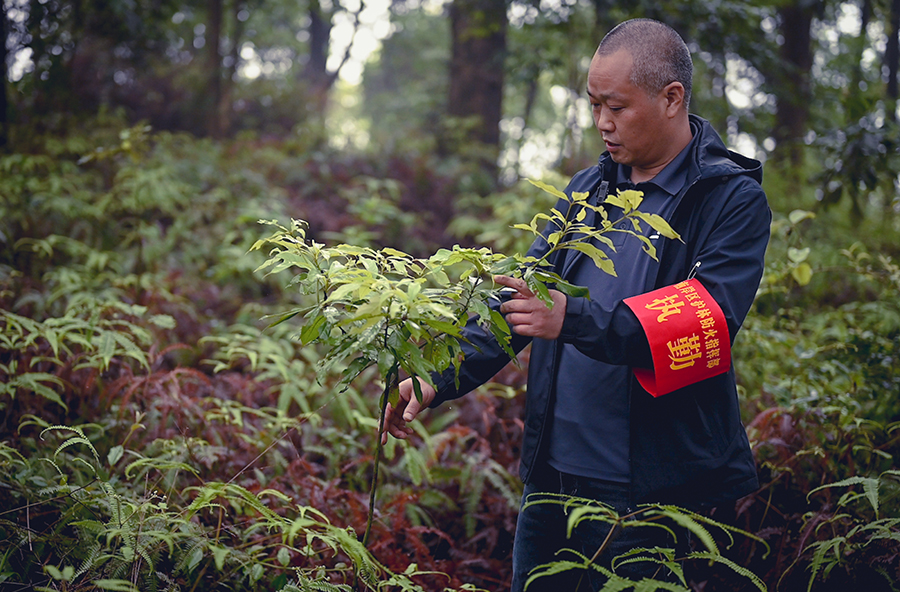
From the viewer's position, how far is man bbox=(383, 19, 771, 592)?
1.71 meters

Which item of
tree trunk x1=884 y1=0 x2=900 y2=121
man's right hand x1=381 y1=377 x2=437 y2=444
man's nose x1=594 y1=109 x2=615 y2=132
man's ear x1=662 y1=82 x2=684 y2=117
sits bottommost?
man's right hand x1=381 y1=377 x2=437 y2=444

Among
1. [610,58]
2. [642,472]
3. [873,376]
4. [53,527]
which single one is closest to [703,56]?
[873,376]

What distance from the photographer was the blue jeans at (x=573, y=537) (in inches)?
72.2

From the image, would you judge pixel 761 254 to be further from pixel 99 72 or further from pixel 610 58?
pixel 99 72

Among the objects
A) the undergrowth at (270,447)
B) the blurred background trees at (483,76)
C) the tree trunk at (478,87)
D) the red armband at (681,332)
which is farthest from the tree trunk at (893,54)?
the red armband at (681,332)

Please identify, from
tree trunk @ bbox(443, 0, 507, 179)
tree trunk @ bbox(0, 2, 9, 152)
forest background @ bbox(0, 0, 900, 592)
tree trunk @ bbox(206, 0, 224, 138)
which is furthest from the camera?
tree trunk @ bbox(206, 0, 224, 138)

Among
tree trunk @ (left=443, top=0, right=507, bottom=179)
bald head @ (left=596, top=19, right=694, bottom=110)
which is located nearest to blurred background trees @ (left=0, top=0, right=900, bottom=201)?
tree trunk @ (left=443, top=0, right=507, bottom=179)

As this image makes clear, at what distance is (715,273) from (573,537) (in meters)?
1.05

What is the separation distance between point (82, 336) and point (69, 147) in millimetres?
4559

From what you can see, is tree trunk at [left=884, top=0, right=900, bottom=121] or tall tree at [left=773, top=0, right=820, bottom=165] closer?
tall tree at [left=773, top=0, right=820, bottom=165]

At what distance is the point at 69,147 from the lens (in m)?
6.67

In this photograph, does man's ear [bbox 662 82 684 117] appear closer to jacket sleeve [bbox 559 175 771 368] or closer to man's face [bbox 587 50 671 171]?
man's face [bbox 587 50 671 171]

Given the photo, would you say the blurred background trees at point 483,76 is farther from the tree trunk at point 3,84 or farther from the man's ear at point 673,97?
the man's ear at point 673,97

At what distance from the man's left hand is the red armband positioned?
200 millimetres
